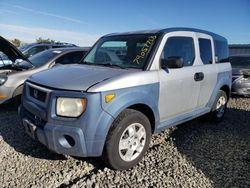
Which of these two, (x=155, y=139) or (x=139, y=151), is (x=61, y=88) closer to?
(x=139, y=151)

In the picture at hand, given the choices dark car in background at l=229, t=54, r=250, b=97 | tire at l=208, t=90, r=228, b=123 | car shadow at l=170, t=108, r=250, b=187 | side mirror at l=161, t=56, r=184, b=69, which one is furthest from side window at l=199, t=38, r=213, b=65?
dark car in background at l=229, t=54, r=250, b=97

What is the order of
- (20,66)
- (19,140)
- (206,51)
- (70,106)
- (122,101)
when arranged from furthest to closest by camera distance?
(20,66) < (206,51) < (19,140) < (122,101) < (70,106)

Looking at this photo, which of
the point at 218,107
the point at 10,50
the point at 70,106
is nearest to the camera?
the point at 70,106

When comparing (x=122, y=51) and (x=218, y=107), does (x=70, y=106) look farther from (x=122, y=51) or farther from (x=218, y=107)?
(x=218, y=107)

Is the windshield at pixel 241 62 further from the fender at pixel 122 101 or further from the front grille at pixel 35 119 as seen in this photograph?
the front grille at pixel 35 119

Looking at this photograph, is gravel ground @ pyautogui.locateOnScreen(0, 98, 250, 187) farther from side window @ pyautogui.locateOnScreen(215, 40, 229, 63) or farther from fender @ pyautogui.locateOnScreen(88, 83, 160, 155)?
side window @ pyautogui.locateOnScreen(215, 40, 229, 63)

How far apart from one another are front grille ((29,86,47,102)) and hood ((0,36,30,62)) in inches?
99.9

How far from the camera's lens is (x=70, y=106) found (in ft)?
9.99

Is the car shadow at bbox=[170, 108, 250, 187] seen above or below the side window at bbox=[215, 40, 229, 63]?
below

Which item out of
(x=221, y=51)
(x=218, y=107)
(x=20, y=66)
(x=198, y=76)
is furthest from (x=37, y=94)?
(x=221, y=51)

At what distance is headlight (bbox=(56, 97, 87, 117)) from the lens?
3.00 metres

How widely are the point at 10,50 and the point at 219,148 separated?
15.9ft

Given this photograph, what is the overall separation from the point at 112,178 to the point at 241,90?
650 centimetres

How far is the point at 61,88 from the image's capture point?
3.13 m
